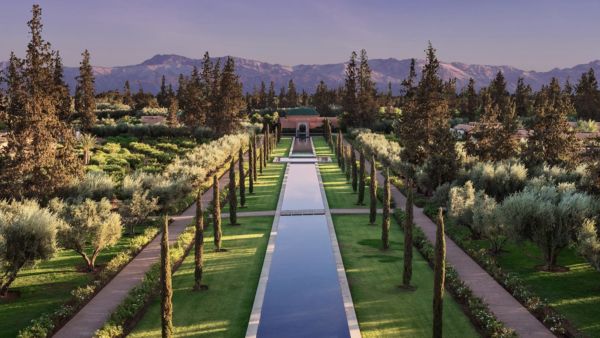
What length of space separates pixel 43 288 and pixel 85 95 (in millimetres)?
82546

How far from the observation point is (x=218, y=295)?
21.2 meters

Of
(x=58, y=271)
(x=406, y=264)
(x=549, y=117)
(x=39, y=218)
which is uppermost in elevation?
(x=549, y=117)

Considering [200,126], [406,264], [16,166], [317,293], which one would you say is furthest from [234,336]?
[200,126]

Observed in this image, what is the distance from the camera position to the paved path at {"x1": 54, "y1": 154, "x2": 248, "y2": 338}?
1773 centimetres

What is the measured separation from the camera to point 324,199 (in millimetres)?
43750

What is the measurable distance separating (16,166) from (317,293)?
2103 cm

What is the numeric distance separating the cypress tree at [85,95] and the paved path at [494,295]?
265ft

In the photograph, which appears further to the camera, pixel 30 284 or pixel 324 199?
pixel 324 199

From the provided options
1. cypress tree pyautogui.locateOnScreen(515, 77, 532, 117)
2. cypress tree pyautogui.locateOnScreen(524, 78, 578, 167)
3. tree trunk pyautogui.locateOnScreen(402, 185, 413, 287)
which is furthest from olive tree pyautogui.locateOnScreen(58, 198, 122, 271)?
cypress tree pyautogui.locateOnScreen(515, 77, 532, 117)

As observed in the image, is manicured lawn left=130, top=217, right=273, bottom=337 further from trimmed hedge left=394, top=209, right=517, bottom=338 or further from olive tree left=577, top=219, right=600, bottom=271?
olive tree left=577, top=219, right=600, bottom=271

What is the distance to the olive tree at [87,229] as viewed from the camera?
23219mm

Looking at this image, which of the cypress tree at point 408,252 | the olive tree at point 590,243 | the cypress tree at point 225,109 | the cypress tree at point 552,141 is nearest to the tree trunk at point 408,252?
the cypress tree at point 408,252

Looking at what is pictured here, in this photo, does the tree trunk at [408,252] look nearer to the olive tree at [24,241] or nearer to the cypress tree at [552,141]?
the olive tree at [24,241]

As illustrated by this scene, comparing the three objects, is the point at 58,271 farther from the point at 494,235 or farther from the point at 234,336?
the point at 494,235
